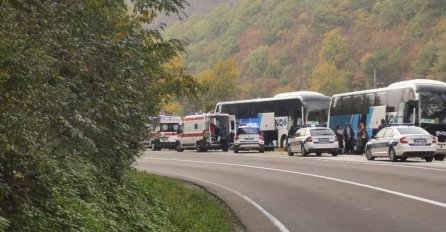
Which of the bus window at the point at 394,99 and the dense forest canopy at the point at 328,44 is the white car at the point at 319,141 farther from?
the dense forest canopy at the point at 328,44

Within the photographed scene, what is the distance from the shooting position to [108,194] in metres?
9.83

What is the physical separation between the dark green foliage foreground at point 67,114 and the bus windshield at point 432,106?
83.2 feet

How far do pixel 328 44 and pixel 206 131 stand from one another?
97615mm

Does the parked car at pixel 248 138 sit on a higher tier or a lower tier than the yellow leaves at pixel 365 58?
lower

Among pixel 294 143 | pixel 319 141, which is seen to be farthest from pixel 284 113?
pixel 319 141

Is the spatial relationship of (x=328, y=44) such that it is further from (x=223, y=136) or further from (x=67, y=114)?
(x=67, y=114)

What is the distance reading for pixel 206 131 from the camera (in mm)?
47750

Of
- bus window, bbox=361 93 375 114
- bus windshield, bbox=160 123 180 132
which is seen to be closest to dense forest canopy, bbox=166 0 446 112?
bus windshield, bbox=160 123 180 132

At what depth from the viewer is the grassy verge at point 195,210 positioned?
11.4m

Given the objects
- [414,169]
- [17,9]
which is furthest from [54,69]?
[414,169]

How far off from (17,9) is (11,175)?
164cm

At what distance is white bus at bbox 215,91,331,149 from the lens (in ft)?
153

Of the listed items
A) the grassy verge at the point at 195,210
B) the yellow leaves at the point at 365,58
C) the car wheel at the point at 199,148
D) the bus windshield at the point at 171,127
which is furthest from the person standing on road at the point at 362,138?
the yellow leaves at the point at 365,58

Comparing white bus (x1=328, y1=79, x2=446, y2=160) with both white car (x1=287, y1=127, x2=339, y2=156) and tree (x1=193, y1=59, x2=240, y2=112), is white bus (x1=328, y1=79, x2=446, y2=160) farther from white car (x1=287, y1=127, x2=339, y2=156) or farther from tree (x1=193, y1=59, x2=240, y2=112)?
tree (x1=193, y1=59, x2=240, y2=112)
